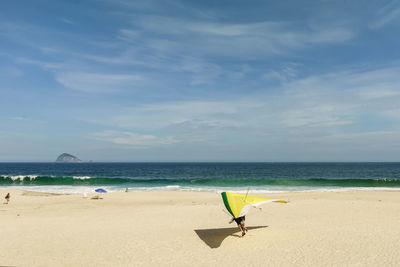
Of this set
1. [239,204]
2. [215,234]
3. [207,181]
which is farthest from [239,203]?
[207,181]

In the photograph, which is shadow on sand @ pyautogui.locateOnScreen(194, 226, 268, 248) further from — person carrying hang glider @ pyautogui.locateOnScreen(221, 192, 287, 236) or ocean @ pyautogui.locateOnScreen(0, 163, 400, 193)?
ocean @ pyautogui.locateOnScreen(0, 163, 400, 193)

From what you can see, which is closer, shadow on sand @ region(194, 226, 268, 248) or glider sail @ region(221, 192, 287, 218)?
glider sail @ region(221, 192, 287, 218)

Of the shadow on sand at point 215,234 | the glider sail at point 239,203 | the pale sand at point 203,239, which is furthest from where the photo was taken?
the shadow on sand at point 215,234

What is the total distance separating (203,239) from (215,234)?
798 millimetres

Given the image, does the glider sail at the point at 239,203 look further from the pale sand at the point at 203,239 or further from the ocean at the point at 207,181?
the ocean at the point at 207,181

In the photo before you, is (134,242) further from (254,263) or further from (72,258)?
(254,263)

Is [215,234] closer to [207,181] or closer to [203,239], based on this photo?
[203,239]

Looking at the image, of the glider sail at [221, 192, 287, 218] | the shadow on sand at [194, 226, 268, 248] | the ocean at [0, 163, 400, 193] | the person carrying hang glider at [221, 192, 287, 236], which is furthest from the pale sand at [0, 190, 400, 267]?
the ocean at [0, 163, 400, 193]

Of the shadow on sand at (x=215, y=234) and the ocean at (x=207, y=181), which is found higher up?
the shadow on sand at (x=215, y=234)

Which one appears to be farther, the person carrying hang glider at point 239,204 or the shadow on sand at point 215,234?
the shadow on sand at point 215,234

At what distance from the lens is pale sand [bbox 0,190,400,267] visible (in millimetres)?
8477

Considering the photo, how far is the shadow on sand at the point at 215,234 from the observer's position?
1005 cm

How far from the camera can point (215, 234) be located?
1111 centimetres

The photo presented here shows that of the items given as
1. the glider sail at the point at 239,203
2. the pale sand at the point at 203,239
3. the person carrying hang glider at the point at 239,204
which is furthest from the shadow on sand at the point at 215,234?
the glider sail at the point at 239,203
